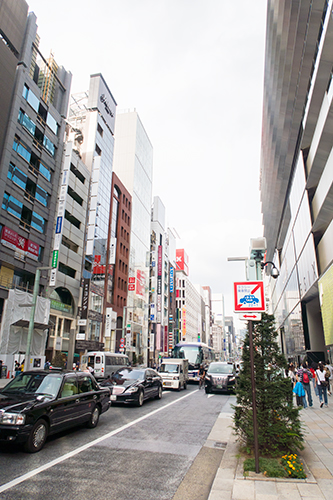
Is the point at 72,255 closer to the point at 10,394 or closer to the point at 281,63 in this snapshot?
the point at 281,63

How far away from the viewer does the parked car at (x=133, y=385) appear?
14188 mm

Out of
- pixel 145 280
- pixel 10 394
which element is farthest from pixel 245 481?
pixel 145 280

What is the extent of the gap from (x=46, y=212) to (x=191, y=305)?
308 feet

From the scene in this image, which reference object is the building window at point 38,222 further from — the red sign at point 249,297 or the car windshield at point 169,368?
the red sign at point 249,297

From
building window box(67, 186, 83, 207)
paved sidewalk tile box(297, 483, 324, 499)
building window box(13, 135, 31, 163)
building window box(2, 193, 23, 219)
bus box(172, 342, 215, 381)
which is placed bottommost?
paved sidewalk tile box(297, 483, 324, 499)

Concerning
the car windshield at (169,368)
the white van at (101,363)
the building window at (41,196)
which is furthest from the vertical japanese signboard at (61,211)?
the car windshield at (169,368)

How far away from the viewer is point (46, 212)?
116 feet

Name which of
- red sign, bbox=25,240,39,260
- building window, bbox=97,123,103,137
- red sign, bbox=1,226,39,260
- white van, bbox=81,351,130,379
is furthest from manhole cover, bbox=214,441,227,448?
building window, bbox=97,123,103,137

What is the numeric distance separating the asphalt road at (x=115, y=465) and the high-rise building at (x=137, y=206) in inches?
1949

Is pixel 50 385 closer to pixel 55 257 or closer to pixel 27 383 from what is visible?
pixel 27 383

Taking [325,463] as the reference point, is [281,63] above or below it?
above

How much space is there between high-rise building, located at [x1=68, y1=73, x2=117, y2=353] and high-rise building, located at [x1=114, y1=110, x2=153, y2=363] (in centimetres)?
1298

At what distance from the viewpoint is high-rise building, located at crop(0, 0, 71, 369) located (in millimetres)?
29109

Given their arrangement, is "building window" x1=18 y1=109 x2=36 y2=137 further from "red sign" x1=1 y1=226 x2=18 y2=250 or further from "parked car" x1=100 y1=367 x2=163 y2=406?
"parked car" x1=100 y1=367 x2=163 y2=406
